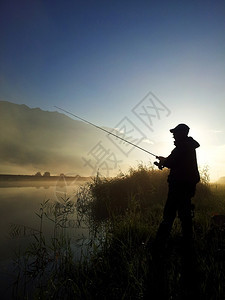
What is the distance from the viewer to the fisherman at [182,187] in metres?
4.29

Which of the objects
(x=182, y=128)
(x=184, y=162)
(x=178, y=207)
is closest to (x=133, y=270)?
(x=178, y=207)

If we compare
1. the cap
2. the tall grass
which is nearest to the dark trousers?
the tall grass

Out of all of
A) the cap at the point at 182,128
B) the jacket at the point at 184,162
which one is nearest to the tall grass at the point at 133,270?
the jacket at the point at 184,162

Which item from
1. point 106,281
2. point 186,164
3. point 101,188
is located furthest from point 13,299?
point 101,188

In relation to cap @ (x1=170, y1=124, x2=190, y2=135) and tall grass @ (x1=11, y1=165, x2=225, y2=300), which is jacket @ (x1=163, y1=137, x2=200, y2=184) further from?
tall grass @ (x1=11, y1=165, x2=225, y2=300)

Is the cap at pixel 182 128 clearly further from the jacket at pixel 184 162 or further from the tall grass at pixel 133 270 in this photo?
the tall grass at pixel 133 270

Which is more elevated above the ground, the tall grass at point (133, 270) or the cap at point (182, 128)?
the cap at point (182, 128)

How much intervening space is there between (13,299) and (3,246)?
368cm

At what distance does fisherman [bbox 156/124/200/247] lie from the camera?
4285 mm

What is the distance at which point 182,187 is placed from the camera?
14.3 feet

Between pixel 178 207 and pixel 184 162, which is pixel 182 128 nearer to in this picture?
pixel 184 162

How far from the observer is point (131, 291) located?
11.0 ft

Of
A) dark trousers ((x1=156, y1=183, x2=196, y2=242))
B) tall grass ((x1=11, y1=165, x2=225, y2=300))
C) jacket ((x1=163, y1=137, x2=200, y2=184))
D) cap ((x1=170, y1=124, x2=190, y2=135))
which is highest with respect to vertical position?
cap ((x1=170, y1=124, x2=190, y2=135))

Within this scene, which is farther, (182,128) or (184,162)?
(182,128)
